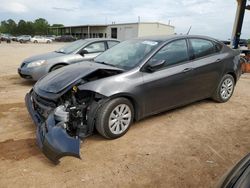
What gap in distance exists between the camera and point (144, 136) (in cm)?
415

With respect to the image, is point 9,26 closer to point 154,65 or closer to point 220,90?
point 220,90

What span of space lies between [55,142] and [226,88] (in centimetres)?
414

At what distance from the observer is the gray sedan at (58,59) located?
739cm

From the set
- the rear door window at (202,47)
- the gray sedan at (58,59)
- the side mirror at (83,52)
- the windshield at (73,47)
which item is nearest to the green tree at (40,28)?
the windshield at (73,47)

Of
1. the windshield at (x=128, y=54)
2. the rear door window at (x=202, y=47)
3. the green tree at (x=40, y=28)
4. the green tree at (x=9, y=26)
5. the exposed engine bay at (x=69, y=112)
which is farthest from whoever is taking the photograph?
the green tree at (x=9, y=26)

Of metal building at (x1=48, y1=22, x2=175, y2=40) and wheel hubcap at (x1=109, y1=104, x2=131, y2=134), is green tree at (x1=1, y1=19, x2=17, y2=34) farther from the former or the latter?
wheel hubcap at (x1=109, y1=104, x2=131, y2=134)

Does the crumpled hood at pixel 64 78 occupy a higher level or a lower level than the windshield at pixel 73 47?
lower

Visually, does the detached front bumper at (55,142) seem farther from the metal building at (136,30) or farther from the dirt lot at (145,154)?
the metal building at (136,30)

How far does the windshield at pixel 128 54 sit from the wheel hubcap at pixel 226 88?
2052 mm

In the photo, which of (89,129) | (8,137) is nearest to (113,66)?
(89,129)

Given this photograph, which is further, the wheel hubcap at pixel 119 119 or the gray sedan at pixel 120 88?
the wheel hubcap at pixel 119 119

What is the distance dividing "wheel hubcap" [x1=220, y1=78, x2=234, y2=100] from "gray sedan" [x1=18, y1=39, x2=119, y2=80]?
12.4 feet

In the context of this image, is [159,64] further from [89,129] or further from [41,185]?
[41,185]

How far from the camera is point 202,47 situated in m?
5.29
